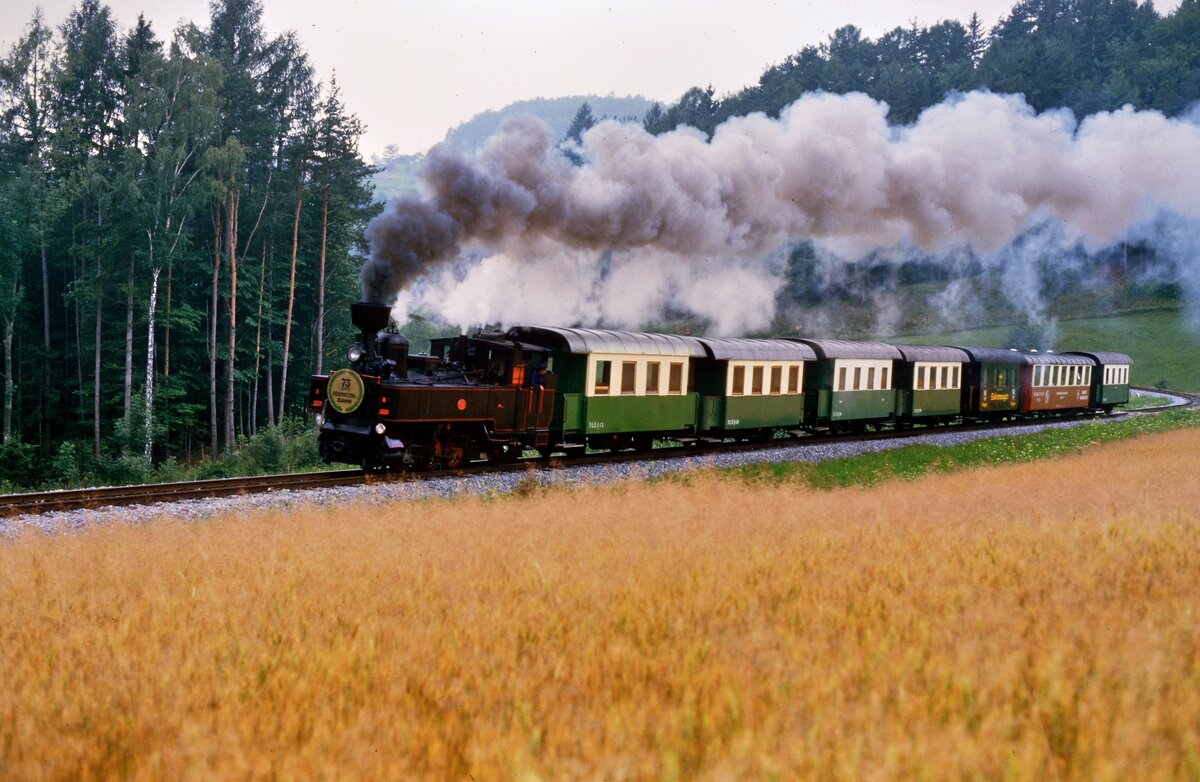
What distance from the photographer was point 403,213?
1898 centimetres

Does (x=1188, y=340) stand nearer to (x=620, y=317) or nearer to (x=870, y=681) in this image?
(x=620, y=317)

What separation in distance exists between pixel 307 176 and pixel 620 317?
41014mm

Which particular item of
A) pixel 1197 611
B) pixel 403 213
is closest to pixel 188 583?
pixel 1197 611

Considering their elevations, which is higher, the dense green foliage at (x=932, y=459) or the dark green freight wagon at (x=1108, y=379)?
the dark green freight wagon at (x=1108, y=379)

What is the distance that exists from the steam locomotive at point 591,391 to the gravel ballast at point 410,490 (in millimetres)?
956

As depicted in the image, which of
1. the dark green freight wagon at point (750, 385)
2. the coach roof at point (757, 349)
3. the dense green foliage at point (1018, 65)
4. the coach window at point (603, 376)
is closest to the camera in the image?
the coach window at point (603, 376)

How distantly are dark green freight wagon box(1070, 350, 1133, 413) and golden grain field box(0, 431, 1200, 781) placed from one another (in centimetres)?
3399

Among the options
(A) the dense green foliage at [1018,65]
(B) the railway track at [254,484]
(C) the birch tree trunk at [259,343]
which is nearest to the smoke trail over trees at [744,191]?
(B) the railway track at [254,484]

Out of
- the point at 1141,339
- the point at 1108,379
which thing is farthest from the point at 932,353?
the point at 1141,339

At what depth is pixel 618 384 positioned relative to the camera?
19.0 meters

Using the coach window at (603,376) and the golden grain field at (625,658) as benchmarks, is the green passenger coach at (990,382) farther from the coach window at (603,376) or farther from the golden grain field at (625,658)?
the golden grain field at (625,658)

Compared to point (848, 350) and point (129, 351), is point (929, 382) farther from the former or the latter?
point (129, 351)

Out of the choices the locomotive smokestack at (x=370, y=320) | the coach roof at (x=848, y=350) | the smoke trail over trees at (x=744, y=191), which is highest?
the smoke trail over trees at (x=744, y=191)

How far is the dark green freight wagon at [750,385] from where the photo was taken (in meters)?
21.4
